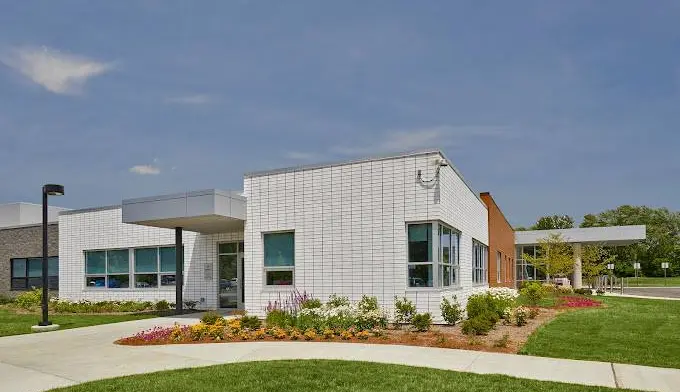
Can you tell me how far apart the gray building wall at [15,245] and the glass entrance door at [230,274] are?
494 inches

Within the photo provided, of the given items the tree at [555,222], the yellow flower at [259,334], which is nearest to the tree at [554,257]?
the yellow flower at [259,334]

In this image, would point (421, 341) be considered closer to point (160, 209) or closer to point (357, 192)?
point (357, 192)

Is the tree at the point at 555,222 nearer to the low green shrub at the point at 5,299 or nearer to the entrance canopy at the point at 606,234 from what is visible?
the entrance canopy at the point at 606,234

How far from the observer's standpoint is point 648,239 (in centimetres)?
8938

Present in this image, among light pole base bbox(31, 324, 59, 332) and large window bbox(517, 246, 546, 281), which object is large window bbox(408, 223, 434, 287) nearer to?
light pole base bbox(31, 324, 59, 332)

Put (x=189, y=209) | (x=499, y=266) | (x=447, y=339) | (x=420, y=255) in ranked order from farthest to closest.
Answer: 1. (x=499, y=266)
2. (x=189, y=209)
3. (x=420, y=255)
4. (x=447, y=339)

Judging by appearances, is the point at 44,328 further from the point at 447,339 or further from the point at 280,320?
the point at 447,339

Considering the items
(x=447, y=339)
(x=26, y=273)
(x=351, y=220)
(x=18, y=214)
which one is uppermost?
(x=18, y=214)

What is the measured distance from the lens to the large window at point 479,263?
22734mm

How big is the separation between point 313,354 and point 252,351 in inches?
49.3

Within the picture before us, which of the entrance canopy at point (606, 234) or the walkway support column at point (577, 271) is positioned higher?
the entrance canopy at point (606, 234)

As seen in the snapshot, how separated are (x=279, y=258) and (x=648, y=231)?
8896 centimetres

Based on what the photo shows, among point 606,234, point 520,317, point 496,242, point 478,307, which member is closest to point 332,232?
point 478,307

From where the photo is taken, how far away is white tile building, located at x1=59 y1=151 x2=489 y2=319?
15.4 meters
